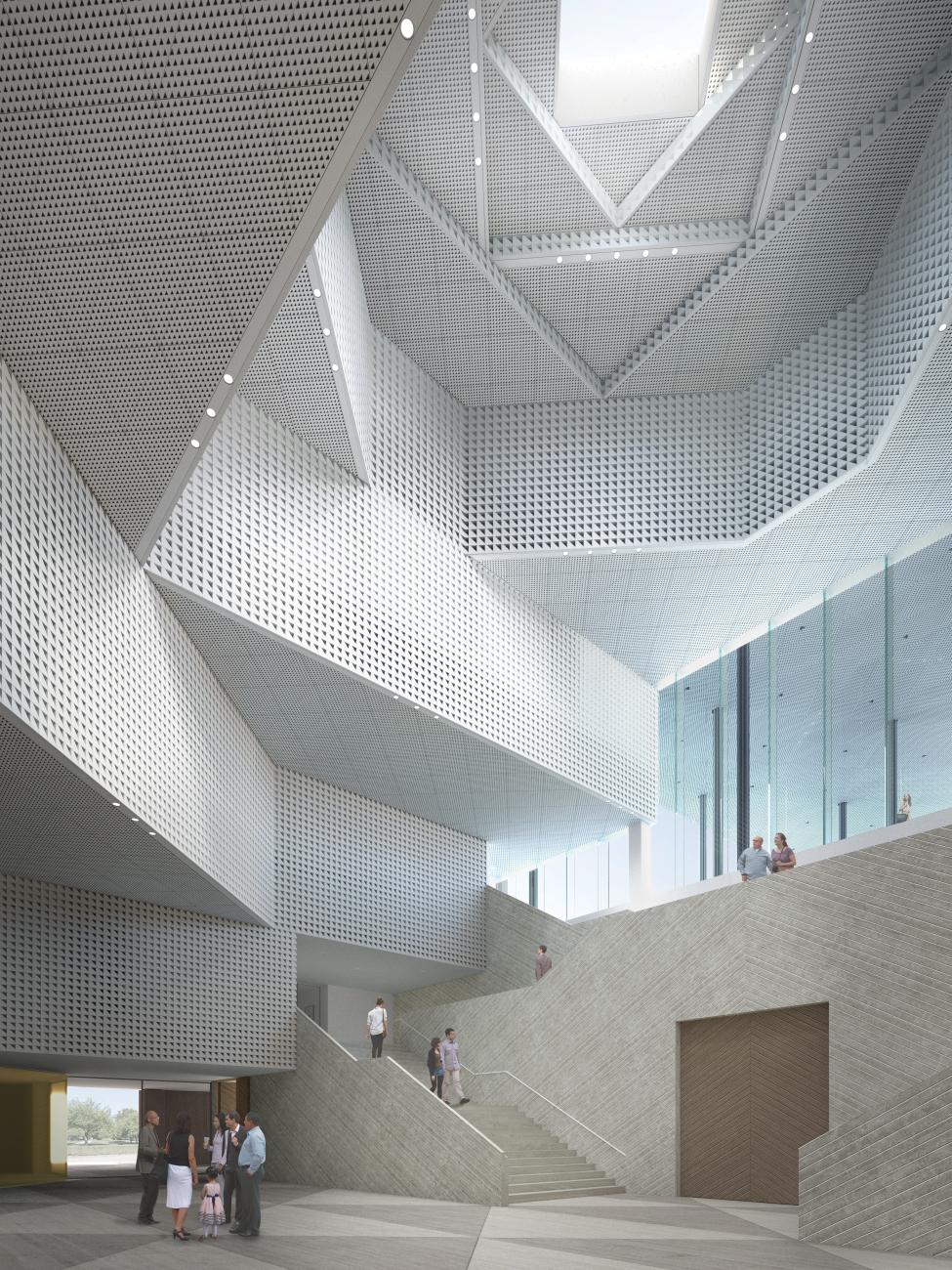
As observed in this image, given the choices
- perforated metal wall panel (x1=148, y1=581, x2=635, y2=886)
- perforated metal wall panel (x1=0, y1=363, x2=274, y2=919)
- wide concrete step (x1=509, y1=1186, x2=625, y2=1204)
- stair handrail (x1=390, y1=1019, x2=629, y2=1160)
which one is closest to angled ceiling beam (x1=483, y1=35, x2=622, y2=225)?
perforated metal wall panel (x1=148, y1=581, x2=635, y2=886)

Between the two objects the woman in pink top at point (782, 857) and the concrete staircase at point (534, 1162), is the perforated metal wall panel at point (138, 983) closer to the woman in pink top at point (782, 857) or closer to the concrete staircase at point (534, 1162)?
the concrete staircase at point (534, 1162)

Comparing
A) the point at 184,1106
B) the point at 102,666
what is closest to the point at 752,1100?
the point at 102,666

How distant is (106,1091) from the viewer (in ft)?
88.9

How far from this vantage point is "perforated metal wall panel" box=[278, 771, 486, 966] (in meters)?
19.8

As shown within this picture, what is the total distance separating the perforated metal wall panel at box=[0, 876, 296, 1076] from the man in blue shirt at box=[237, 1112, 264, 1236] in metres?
4.48

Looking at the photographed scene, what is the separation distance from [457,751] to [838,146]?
32.6 ft

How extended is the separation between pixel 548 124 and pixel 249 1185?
12379mm

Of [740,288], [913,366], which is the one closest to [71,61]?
[913,366]

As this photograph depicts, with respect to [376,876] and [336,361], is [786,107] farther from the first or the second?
[376,876]

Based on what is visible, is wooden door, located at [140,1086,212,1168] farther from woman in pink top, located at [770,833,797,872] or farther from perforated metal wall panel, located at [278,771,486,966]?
woman in pink top, located at [770,833,797,872]

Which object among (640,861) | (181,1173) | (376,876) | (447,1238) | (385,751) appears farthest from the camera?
(640,861)

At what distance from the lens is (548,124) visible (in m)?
15.3

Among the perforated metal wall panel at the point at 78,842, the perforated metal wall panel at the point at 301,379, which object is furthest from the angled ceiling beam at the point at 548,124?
the perforated metal wall panel at the point at 78,842

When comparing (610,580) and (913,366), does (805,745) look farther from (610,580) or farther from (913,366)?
(913,366)
